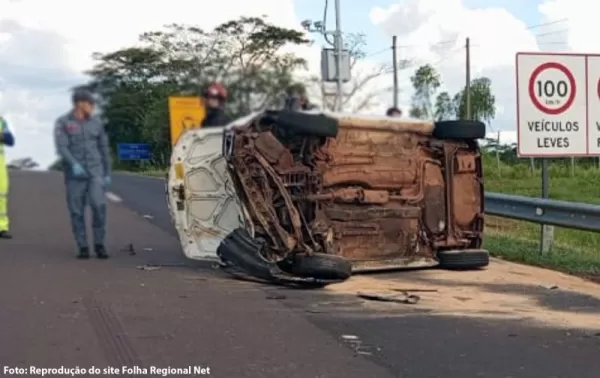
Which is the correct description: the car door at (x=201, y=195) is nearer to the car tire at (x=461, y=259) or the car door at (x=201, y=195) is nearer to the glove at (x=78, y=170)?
the glove at (x=78, y=170)

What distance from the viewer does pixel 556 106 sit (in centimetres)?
1173

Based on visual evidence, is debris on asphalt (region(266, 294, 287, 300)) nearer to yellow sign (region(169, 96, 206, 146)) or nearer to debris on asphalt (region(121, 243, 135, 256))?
yellow sign (region(169, 96, 206, 146))

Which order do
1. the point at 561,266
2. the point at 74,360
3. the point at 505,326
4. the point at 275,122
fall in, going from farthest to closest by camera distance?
the point at 561,266, the point at 275,122, the point at 505,326, the point at 74,360

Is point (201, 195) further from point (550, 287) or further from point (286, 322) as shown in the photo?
point (550, 287)

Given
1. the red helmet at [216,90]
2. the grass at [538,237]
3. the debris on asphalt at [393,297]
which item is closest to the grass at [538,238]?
the grass at [538,237]

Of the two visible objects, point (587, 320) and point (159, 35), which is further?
point (159, 35)

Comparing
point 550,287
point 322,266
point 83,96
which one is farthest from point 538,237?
point 83,96

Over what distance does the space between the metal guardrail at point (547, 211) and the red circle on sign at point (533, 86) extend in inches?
44.9

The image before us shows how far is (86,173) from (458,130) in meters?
3.80

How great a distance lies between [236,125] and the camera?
29.0ft

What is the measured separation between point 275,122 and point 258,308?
198 cm

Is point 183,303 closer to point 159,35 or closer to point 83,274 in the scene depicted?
point 83,274

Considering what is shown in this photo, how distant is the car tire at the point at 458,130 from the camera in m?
9.66

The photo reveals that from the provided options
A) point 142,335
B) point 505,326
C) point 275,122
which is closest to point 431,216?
point 275,122
